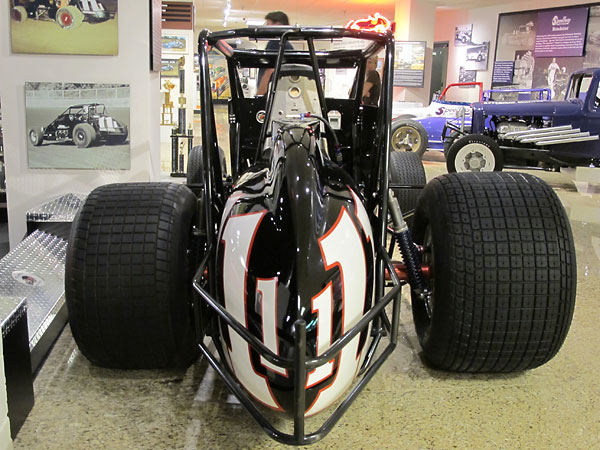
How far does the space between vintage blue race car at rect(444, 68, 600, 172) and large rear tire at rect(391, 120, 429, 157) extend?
1301mm

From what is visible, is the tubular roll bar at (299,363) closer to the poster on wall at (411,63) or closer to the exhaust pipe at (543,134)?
the exhaust pipe at (543,134)

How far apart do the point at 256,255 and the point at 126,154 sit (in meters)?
2.18

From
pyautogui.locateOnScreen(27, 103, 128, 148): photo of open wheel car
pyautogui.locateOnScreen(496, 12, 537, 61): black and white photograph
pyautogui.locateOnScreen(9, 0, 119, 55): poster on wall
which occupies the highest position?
pyautogui.locateOnScreen(496, 12, 537, 61): black and white photograph

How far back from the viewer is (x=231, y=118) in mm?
3242

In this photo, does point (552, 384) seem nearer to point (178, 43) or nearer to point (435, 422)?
point (435, 422)

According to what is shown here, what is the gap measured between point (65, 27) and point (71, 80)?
287 millimetres

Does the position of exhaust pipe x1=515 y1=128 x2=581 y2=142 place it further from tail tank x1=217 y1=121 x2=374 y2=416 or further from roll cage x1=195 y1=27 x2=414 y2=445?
tail tank x1=217 y1=121 x2=374 y2=416

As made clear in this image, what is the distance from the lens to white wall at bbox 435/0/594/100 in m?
12.3

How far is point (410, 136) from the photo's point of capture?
339 inches

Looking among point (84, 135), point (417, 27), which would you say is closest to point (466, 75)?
point (417, 27)

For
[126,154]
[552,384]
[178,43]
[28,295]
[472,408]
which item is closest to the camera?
[472,408]

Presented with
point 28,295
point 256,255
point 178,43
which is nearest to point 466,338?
point 256,255

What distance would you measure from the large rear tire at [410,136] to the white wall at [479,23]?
5.48 meters

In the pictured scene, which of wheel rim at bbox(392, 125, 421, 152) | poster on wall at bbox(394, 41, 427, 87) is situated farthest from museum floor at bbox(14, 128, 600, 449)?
poster on wall at bbox(394, 41, 427, 87)
